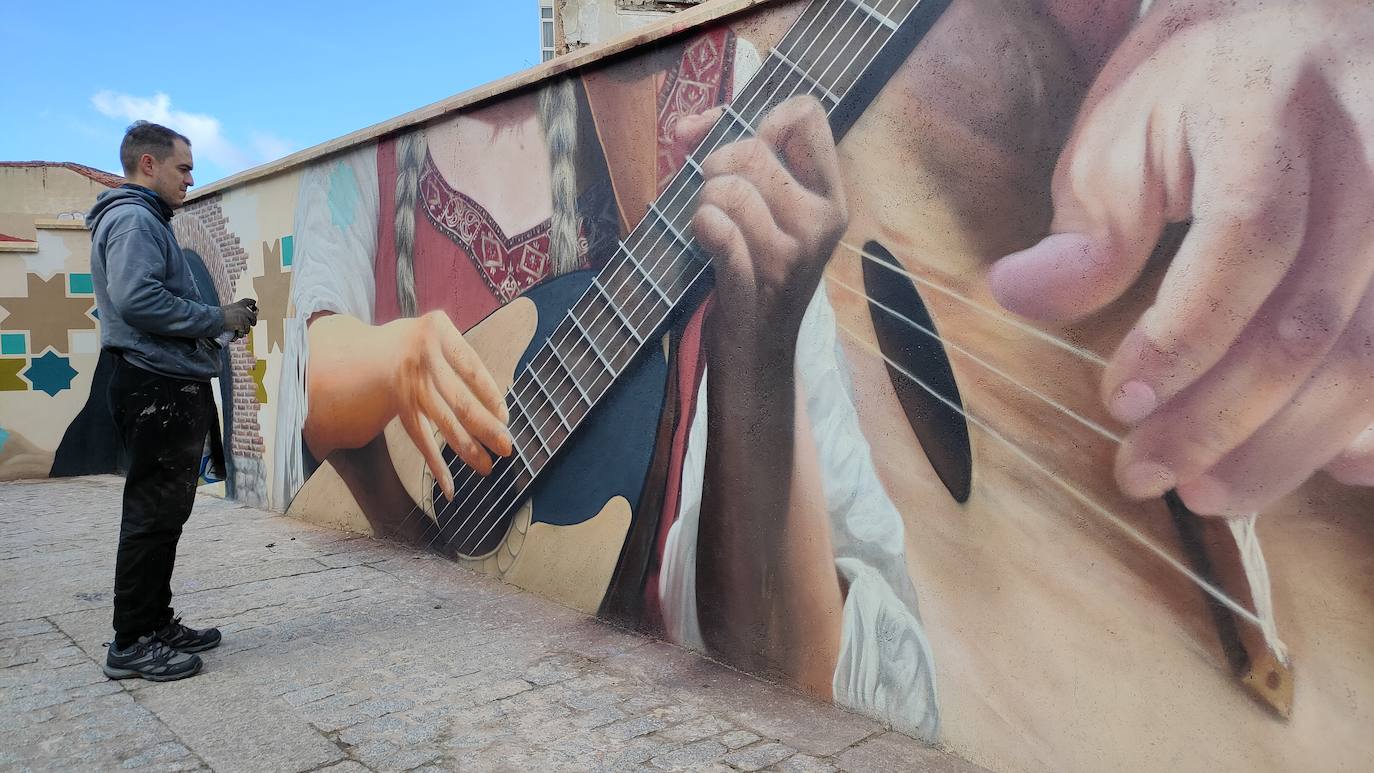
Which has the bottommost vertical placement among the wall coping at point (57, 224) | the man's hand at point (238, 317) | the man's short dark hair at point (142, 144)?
the man's hand at point (238, 317)

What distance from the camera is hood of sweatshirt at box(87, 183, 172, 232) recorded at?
11.0 ft

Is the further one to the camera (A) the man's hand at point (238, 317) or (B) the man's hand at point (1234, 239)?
(A) the man's hand at point (238, 317)

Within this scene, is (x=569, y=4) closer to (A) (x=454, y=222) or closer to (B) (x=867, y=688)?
(A) (x=454, y=222)

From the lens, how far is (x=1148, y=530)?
2.25 meters

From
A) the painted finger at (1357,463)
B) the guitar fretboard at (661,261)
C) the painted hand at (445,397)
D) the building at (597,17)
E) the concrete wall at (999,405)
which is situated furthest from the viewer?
the building at (597,17)

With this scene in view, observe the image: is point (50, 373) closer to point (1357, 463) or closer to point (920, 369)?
point (920, 369)

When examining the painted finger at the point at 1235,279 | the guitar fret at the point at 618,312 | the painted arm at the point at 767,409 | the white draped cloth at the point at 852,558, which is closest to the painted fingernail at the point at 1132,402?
the painted finger at the point at 1235,279

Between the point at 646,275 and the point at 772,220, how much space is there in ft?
2.29

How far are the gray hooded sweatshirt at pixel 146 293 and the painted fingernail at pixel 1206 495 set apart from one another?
10.6ft

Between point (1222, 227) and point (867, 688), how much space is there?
1687mm

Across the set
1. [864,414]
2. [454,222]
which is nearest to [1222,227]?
[864,414]

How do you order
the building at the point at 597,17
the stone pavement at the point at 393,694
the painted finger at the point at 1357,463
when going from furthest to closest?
the building at the point at 597,17 → the stone pavement at the point at 393,694 → the painted finger at the point at 1357,463

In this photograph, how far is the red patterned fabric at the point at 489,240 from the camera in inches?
166

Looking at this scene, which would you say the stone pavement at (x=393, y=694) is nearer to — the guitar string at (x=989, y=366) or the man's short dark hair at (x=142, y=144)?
the guitar string at (x=989, y=366)
